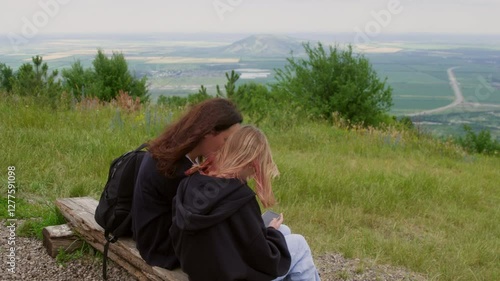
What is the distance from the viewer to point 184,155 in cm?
293

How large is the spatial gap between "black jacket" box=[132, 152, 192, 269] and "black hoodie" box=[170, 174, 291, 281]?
27 cm

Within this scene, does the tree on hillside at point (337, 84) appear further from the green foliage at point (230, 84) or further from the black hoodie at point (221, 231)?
the black hoodie at point (221, 231)

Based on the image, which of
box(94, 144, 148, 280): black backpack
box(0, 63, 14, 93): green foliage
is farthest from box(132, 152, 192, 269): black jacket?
box(0, 63, 14, 93): green foliage

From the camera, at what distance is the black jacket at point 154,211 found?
2928 mm

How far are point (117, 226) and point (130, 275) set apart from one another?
1.29ft

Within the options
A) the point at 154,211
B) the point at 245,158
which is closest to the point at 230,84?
the point at 154,211

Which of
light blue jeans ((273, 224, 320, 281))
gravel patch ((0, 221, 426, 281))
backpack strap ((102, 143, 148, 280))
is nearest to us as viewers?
light blue jeans ((273, 224, 320, 281))

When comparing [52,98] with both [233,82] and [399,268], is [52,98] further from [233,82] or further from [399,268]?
[399,268]

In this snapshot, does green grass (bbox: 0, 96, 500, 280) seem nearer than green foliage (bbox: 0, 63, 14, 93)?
Yes

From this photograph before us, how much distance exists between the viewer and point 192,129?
2.86 meters

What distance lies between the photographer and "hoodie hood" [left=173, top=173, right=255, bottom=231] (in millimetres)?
2512

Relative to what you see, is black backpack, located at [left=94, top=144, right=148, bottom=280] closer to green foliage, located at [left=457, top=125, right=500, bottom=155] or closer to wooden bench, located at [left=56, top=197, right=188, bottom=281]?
wooden bench, located at [left=56, top=197, right=188, bottom=281]

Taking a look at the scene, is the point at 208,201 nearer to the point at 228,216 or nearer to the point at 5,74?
the point at 228,216

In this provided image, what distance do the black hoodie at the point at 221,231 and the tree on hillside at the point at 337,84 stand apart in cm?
1938
